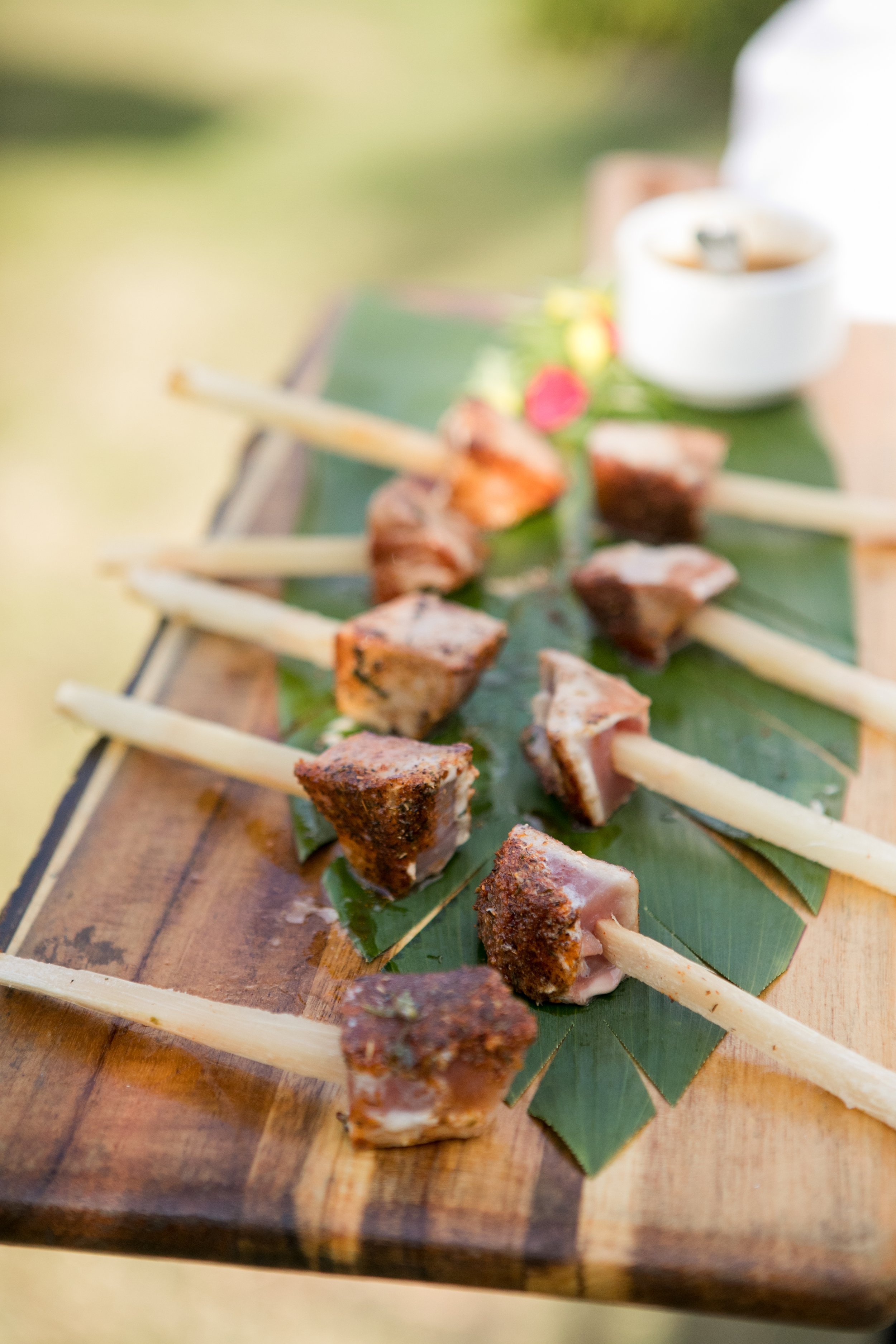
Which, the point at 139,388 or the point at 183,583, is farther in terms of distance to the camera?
the point at 139,388

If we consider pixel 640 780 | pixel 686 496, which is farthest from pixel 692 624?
pixel 640 780

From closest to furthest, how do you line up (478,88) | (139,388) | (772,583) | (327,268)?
(772,583) → (139,388) → (327,268) → (478,88)

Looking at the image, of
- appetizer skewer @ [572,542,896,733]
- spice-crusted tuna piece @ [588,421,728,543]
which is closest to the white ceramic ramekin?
spice-crusted tuna piece @ [588,421,728,543]

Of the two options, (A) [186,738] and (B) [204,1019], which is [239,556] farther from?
(B) [204,1019]

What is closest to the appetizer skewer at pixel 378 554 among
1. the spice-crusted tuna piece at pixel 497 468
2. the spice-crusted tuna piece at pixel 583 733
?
the spice-crusted tuna piece at pixel 497 468

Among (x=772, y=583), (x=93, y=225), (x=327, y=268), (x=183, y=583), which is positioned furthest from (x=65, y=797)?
(x=93, y=225)

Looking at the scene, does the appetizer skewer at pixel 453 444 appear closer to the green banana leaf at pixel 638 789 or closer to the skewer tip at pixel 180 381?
the skewer tip at pixel 180 381

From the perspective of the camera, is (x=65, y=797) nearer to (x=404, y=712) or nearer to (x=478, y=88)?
(x=404, y=712)
